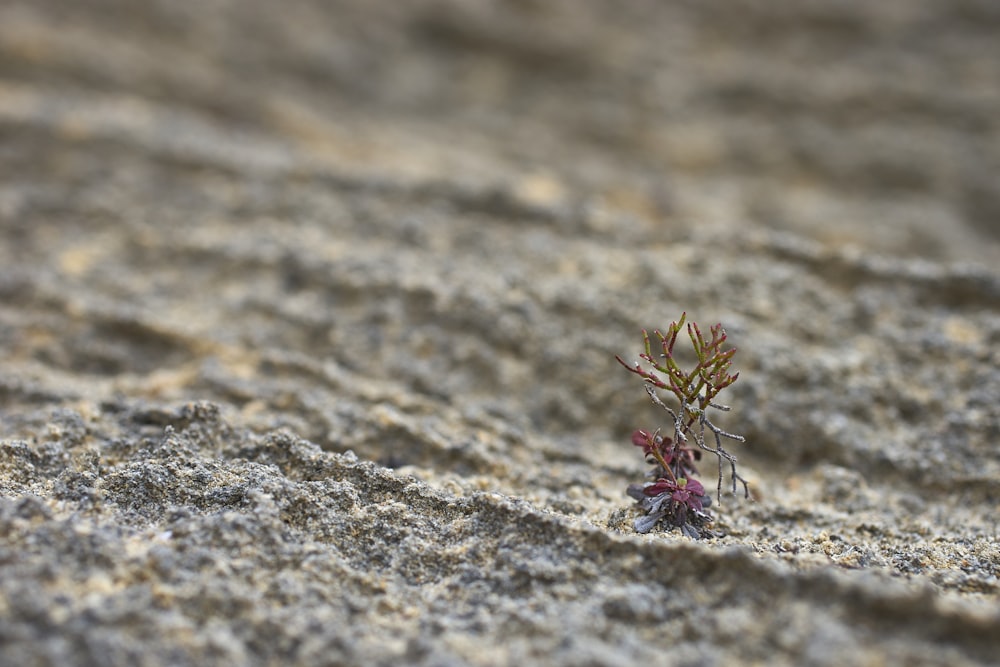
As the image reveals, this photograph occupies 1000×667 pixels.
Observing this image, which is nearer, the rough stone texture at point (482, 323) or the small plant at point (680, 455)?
the rough stone texture at point (482, 323)

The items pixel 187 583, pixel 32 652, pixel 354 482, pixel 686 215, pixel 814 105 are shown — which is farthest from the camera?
pixel 814 105

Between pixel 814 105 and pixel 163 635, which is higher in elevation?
pixel 814 105

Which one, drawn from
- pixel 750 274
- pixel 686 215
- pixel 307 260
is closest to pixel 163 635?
pixel 307 260

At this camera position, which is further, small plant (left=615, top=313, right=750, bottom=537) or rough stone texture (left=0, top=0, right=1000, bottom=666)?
small plant (left=615, top=313, right=750, bottom=537)

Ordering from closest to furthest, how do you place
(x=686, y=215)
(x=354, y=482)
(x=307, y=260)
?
(x=354, y=482)
(x=307, y=260)
(x=686, y=215)

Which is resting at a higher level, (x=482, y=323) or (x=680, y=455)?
(x=482, y=323)

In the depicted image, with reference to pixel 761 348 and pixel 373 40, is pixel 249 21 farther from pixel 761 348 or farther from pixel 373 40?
pixel 761 348

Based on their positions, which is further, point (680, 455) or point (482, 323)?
point (482, 323)

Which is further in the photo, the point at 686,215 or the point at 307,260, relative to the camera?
the point at 686,215
